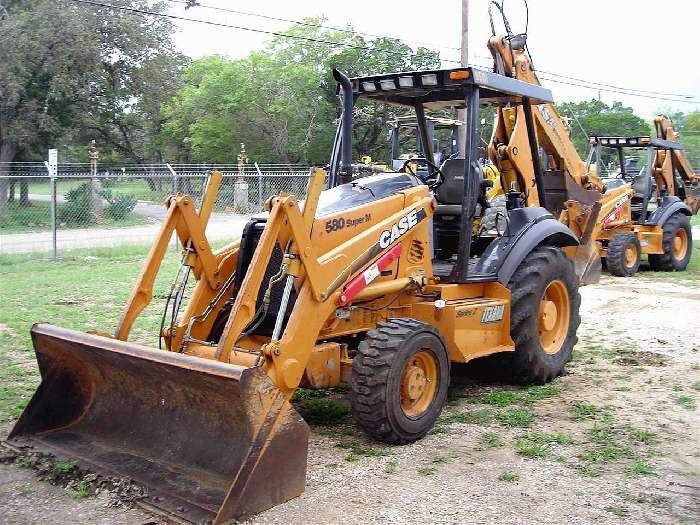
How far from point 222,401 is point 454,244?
2843mm

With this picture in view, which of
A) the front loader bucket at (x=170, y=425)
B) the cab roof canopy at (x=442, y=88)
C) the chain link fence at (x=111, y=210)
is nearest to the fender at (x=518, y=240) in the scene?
the cab roof canopy at (x=442, y=88)

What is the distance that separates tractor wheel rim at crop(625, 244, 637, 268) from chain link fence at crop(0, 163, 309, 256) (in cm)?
815

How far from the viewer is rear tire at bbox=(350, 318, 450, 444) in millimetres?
4871

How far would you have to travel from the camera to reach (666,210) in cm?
1499

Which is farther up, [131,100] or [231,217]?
[131,100]

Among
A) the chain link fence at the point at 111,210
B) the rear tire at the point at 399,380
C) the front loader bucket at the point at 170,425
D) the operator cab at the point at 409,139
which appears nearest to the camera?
the front loader bucket at the point at 170,425

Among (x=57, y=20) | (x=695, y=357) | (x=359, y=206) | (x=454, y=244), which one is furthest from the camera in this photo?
(x=57, y=20)

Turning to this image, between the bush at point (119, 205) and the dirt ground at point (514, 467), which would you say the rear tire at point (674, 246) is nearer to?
the dirt ground at point (514, 467)

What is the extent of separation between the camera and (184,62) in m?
40.5

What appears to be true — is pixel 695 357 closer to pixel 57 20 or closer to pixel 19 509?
pixel 19 509

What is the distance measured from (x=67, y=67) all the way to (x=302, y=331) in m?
26.4

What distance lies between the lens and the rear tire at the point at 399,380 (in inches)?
192

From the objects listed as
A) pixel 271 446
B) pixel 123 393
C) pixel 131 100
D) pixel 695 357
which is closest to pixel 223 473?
pixel 271 446

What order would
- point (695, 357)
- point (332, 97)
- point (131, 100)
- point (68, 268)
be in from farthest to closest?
point (131, 100) < point (332, 97) < point (68, 268) < point (695, 357)
